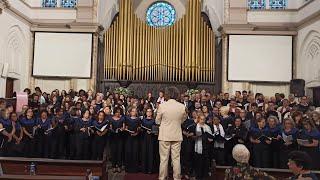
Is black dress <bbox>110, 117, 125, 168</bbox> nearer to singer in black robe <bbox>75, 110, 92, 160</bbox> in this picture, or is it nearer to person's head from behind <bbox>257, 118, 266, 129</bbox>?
singer in black robe <bbox>75, 110, 92, 160</bbox>

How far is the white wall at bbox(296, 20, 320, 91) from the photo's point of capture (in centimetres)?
1204

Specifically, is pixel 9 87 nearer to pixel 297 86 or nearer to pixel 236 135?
pixel 236 135

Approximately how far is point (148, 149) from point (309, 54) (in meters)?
7.57

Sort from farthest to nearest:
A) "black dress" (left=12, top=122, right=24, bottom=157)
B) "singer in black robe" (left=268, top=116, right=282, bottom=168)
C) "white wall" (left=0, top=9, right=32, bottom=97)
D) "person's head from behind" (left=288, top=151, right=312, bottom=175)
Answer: "white wall" (left=0, top=9, right=32, bottom=97), "black dress" (left=12, top=122, right=24, bottom=157), "singer in black robe" (left=268, top=116, right=282, bottom=168), "person's head from behind" (left=288, top=151, right=312, bottom=175)

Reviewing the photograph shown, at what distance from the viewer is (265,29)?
1333 centimetres

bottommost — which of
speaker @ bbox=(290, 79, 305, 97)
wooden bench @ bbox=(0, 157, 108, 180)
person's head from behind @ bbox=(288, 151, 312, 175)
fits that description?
wooden bench @ bbox=(0, 157, 108, 180)

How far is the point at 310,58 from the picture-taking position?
12.6 m

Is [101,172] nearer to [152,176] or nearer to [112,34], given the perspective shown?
[152,176]

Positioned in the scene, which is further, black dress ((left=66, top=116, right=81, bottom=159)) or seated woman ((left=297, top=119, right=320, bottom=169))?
black dress ((left=66, top=116, right=81, bottom=159))

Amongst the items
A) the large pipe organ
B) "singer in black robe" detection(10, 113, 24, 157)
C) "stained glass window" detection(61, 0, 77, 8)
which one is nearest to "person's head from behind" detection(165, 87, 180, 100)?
"singer in black robe" detection(10, 113, 24, 157)

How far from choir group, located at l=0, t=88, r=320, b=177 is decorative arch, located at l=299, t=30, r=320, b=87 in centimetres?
511

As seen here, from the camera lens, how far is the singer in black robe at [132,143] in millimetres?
7355

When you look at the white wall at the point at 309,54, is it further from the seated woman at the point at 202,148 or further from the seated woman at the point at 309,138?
the seated woman at the point at 202,148

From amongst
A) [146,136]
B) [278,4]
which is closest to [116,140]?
[146,136]
